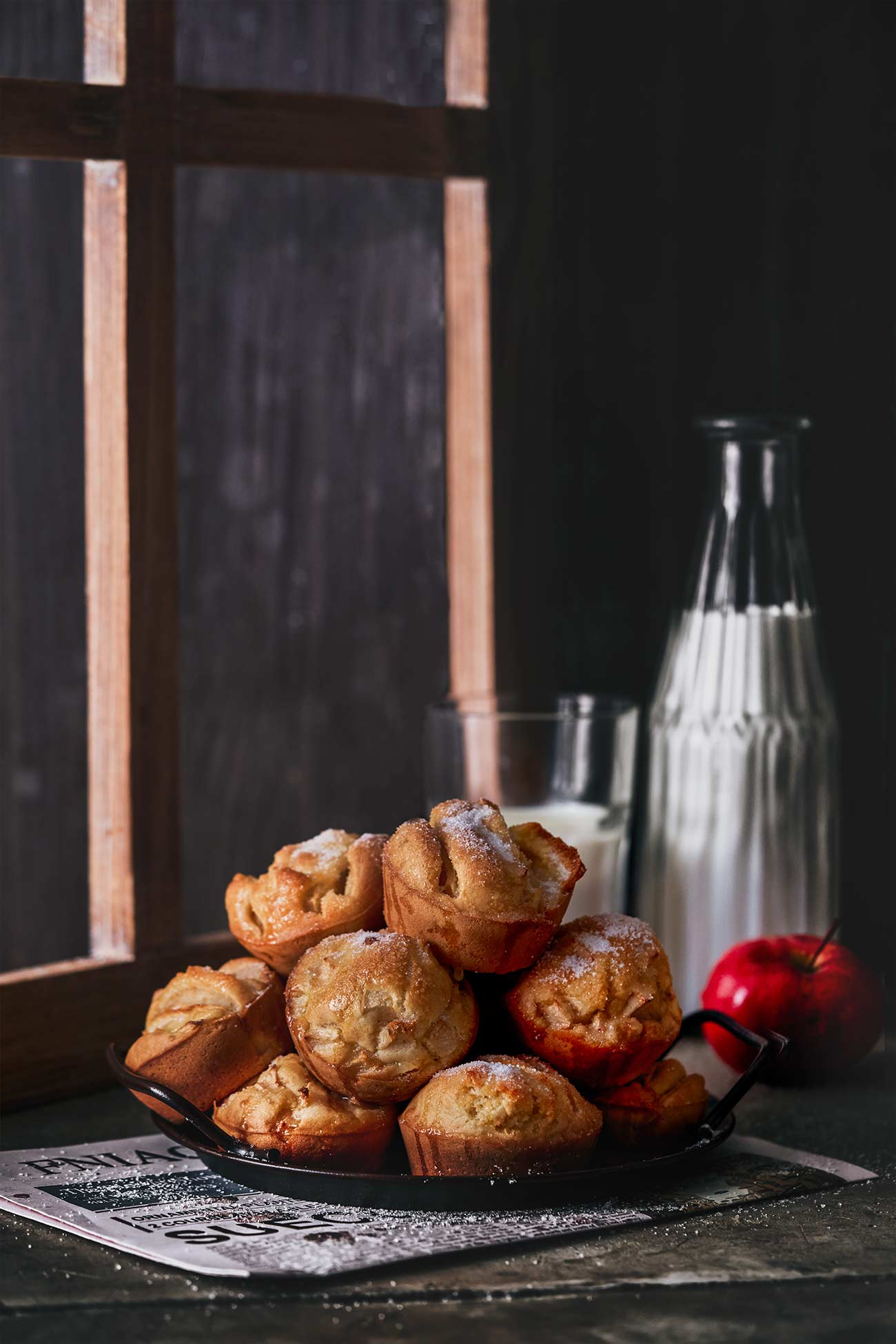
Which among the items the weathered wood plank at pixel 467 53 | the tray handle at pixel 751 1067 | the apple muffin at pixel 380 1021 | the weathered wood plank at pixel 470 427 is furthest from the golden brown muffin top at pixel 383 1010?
the weathered wood plank at pixel 467 53


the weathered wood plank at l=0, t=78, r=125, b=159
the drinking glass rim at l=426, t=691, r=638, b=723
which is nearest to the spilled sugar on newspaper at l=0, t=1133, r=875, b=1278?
the drinking glass rim at l=426, t=691, r=638, b=723

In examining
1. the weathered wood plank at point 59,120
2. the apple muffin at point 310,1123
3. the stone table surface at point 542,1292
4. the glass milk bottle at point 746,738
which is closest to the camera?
the stone table surface at point 542,1292

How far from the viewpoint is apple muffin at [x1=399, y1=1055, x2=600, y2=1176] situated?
723 mm

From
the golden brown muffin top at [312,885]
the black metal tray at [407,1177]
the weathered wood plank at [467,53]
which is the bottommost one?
the black metal tray at [407,1177]

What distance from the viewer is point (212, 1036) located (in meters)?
0.78

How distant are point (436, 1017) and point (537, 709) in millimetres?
477

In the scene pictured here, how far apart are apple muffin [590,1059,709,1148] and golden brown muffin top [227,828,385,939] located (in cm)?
16

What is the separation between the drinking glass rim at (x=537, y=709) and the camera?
1.15 meters

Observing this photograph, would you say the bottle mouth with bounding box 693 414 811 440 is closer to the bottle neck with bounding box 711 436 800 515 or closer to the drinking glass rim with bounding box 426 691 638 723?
the bottle neck with bounding box 711 436 800 515

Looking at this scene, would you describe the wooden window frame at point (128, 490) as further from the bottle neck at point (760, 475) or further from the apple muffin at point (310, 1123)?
the bottle neck at point (760, 475)

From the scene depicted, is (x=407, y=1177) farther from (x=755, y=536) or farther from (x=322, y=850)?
(x=755, y=536)

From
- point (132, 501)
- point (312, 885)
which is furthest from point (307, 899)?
point (132, 501)

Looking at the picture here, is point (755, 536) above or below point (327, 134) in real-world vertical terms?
below

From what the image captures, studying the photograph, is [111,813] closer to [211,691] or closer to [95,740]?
[95,740]
